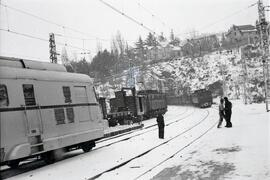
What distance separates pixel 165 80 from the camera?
115562mm

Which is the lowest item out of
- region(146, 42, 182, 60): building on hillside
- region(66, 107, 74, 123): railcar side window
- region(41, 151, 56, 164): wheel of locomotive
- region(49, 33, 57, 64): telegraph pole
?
region(41, 151, 56, 164): wheel of locomotive

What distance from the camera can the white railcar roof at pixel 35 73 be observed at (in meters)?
12.6

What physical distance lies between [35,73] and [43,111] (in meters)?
1.41

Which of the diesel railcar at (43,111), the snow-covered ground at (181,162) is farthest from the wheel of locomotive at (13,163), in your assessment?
the snow-covered ground at (181,162)

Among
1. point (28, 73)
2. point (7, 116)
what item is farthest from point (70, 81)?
point (7, 116)

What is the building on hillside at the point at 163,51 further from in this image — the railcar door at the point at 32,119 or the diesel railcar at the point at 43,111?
the railcar door at the point at 32,119

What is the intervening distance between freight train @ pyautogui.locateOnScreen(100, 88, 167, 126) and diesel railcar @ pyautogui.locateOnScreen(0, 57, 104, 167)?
13835 millimetres

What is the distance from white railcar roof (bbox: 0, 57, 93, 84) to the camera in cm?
1255

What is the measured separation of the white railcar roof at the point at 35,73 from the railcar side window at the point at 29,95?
1.06 ft

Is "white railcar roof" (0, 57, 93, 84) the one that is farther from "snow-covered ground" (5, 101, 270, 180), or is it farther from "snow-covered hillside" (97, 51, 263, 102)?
"snow-covered hillside" (97, 51, 263, 102)

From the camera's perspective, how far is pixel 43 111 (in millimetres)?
13688

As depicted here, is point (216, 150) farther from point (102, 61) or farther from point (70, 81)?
point (102, 61)

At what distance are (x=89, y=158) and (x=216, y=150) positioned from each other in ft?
15.7

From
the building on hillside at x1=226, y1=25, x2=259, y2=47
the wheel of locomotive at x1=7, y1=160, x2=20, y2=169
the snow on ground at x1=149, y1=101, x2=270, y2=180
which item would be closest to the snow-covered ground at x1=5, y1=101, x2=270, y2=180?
the snow on ground at x1=149, y1=101, x2=270, y2=180
